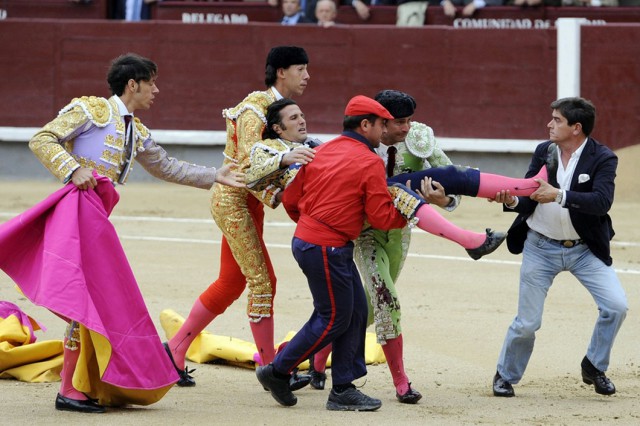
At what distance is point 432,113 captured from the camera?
12500 mm

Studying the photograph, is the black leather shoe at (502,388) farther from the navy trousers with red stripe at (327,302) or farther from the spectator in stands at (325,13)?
the spectator in stands at (325,13)

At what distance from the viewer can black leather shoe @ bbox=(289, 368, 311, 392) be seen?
516 cm

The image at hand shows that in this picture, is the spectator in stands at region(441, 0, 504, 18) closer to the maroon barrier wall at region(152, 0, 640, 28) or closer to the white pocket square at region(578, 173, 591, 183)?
the maroon barrier wall at region(152, 0, 640, 28)

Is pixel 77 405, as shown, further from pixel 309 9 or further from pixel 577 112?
pixel 309 9

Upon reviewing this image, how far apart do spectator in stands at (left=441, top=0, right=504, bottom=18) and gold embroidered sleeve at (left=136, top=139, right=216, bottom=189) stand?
299 inches

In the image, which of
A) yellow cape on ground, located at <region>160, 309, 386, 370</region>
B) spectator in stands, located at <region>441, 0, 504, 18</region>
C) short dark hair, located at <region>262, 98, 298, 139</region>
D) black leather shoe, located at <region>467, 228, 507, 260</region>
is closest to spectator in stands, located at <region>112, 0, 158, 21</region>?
spectator in stands, located at <region>441, 0, 504, 18</region>

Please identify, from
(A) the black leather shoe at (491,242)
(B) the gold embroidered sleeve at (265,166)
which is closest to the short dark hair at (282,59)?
(B) the gold embroidered sleeve at (265,166)

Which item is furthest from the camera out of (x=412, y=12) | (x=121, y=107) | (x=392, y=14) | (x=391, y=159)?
(x=392, y=14)

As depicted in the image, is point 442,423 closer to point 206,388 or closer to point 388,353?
point 388,353

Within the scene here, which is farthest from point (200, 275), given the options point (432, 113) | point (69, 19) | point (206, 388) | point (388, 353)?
point (69, 19)

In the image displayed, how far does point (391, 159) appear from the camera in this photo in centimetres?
520

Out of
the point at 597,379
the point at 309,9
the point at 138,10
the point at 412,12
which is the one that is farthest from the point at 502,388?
the point at 138,10

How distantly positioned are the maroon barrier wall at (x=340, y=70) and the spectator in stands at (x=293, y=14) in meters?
0.11

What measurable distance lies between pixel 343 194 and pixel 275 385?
76 centimetres
